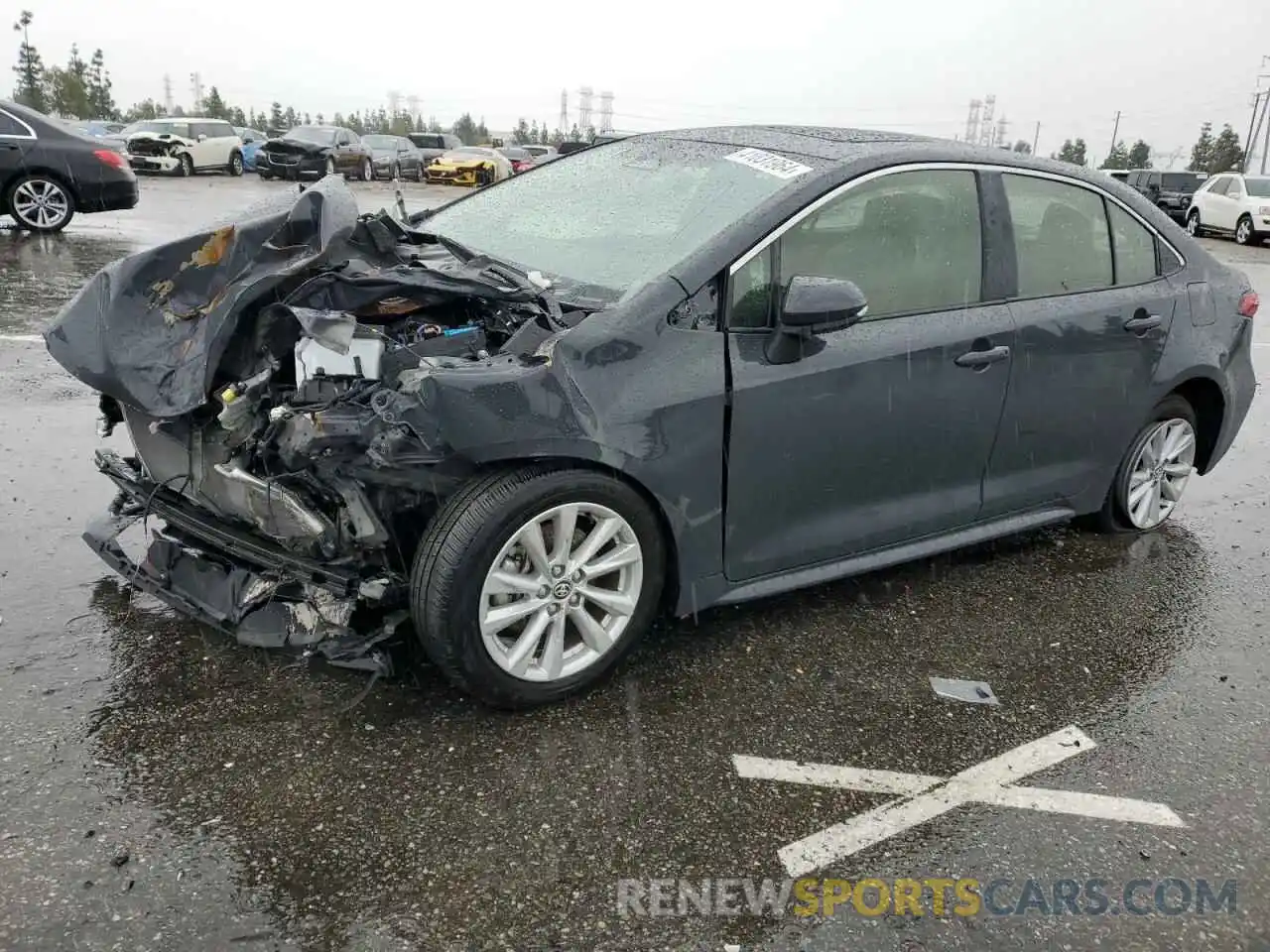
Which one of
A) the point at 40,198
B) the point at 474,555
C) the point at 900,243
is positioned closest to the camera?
the point at 474,555

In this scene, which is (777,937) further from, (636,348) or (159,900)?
(636,348)

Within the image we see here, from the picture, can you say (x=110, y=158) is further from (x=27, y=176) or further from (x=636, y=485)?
(x=636, y=485)

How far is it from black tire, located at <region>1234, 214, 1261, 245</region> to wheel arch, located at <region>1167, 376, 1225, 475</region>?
21946mm

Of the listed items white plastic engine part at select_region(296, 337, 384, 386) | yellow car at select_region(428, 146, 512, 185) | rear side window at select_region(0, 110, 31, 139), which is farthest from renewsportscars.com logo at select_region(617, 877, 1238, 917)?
yellow car at select_region(428, 146, 512, 185)

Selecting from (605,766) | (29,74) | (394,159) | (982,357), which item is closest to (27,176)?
(982,357)

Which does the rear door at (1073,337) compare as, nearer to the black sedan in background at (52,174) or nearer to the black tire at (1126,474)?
the black tire at (1126,474)

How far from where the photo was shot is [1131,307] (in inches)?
160

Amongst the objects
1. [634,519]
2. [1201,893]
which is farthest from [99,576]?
[1201,893]

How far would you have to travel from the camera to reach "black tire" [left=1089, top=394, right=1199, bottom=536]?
14.4 ft

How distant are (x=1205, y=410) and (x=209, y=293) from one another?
4.23 m

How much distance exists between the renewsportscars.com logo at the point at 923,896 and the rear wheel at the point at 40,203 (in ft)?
41.1

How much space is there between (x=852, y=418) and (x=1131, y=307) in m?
1.57

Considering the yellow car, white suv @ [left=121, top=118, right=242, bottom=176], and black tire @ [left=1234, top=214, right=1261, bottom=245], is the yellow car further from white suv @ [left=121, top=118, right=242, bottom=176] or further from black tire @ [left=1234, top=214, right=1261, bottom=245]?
black tire @ [left=1234, top=214, right=1261, bottom=245]

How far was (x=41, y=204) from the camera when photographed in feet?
39.2
